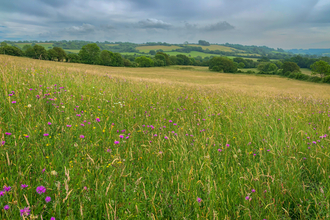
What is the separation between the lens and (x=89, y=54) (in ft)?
229

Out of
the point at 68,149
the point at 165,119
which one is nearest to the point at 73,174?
the point at 68,149

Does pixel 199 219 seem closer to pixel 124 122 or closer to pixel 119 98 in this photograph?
pixel 124 122

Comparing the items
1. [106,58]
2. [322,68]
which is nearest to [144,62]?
[106,58]

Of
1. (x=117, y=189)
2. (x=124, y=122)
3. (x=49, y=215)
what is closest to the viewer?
(x=49, y=215)

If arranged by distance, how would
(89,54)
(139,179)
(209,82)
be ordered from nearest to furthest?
(139,179), (209,82), (89,54)

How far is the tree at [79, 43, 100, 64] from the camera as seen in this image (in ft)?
225

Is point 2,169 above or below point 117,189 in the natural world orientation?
above

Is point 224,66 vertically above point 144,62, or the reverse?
point 144,62

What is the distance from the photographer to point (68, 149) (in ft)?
7.77

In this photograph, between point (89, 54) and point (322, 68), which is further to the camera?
point (89, 54)

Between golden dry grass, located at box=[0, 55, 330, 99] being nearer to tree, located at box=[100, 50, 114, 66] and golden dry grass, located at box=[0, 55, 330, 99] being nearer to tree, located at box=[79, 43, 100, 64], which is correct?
tree, located at box=[100, 50, 114, 66]

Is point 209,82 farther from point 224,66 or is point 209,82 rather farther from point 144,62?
point 144,62

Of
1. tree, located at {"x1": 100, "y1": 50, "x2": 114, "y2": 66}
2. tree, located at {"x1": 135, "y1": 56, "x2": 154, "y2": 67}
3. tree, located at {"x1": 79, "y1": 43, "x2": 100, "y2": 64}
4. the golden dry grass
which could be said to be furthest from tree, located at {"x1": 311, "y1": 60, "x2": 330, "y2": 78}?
tree, located at {"x1": 79, "y1": 43, "x2": 100, "y2": 64}

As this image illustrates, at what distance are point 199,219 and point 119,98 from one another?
4215mm
